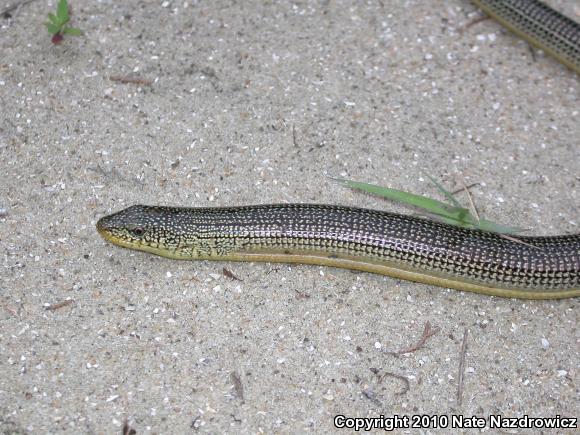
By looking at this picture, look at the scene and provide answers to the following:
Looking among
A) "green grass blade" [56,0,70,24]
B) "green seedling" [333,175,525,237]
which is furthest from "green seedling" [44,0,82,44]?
"green seedling" [333,175,525,237]

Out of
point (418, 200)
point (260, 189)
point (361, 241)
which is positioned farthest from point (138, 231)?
point (418, 200)

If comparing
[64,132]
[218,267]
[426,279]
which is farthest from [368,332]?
[64,132]

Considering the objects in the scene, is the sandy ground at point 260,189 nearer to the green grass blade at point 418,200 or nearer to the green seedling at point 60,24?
the green seedling at point 60,24

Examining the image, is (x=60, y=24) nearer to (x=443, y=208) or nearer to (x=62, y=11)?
(x=62, y=11)


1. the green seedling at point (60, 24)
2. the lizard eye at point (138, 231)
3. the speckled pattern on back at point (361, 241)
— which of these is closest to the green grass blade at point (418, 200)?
the speckled pattern on back at point (361, 241)

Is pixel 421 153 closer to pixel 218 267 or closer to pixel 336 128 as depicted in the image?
pixel 336 128

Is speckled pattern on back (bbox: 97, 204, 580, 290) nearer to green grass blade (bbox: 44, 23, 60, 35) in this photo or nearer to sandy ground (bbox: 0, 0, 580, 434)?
sandy ground (bbox: 0, 0, 580, 434)
